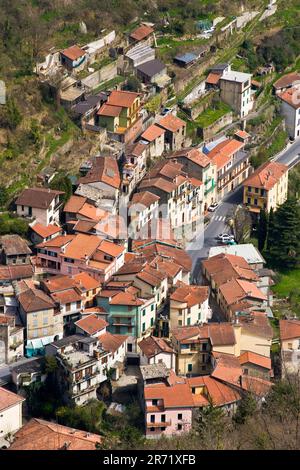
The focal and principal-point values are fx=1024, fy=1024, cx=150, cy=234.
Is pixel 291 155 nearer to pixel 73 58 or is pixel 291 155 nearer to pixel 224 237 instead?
pixel 224 237

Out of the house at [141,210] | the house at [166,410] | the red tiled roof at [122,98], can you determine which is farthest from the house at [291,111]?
the house at [166,410]

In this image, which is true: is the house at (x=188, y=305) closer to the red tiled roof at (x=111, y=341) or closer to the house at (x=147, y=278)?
the house at (x=147, y=278)

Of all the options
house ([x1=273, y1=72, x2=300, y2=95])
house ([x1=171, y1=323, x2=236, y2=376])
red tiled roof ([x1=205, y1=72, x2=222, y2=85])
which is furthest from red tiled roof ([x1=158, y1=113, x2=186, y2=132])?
house ([x1=171, y1=323, x2=236, y2=376])

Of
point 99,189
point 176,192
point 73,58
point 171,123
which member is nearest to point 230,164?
point 171,123

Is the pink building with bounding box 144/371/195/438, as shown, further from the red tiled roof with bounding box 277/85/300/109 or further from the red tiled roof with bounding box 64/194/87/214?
the red tiled roof with bounding box 277/85/300/109

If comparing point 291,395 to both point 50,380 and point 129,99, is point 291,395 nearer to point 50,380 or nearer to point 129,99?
point 50,380

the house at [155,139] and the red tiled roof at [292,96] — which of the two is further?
the red tiled roof at [292,96]
